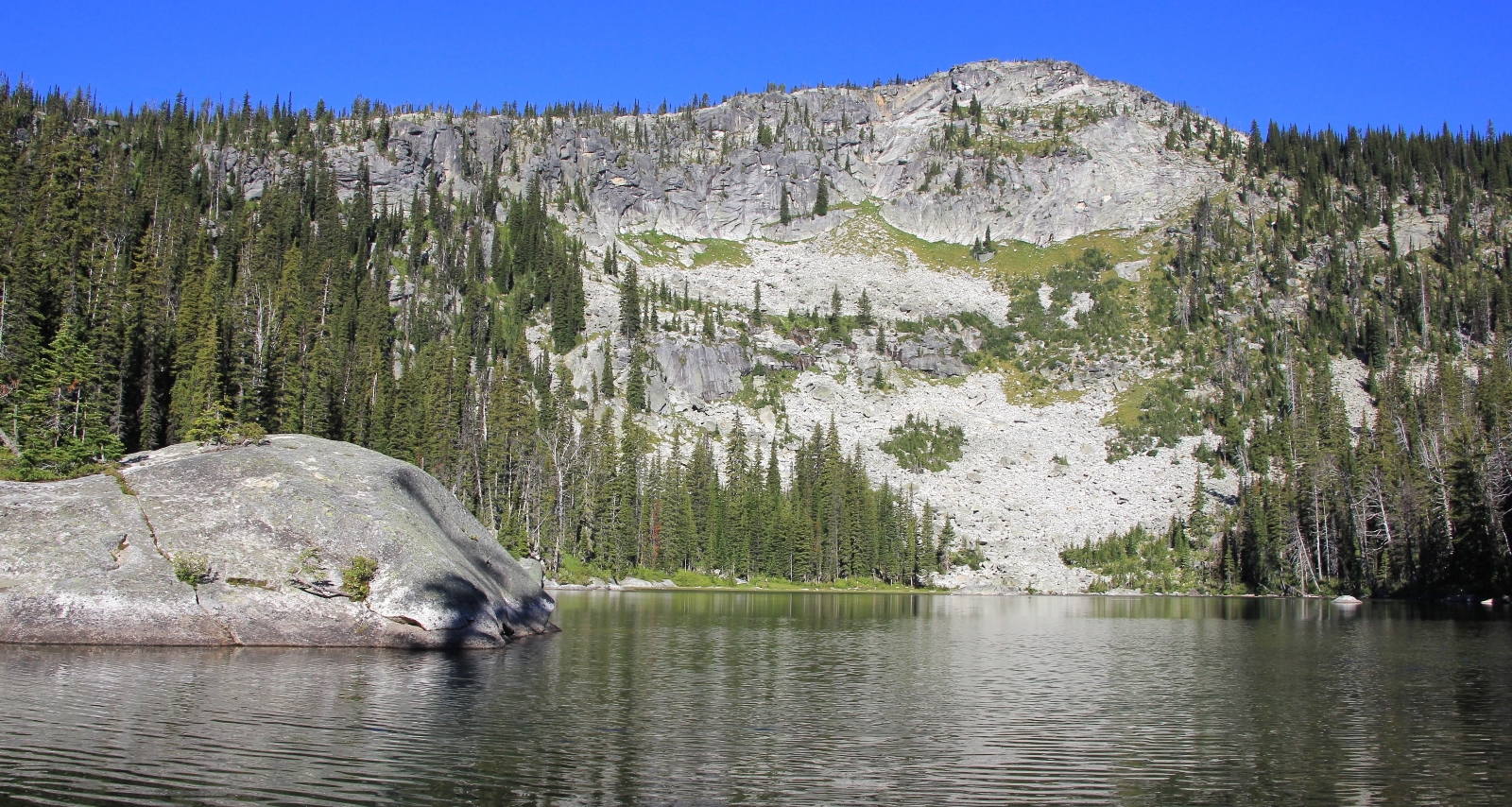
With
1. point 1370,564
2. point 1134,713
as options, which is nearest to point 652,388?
point 1370,564

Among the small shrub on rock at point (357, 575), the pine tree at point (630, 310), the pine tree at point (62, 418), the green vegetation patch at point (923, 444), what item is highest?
the pine tree at point (630, 310)

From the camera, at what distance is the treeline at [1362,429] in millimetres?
91188

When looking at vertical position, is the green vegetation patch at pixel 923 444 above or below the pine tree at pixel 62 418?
above

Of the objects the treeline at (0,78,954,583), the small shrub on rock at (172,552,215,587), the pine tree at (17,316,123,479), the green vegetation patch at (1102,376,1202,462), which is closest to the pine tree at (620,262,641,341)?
the treeline at (0,78,954,583)

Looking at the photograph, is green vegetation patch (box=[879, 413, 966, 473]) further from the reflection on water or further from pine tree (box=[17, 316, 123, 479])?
pine tree (box=[17, 316, 123, 479])

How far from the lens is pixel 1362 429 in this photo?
485 ft

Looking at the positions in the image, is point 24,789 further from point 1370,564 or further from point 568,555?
point 1370,564

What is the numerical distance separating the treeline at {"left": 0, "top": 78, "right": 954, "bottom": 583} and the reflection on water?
693 inches

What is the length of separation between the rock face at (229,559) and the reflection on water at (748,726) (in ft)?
3.64

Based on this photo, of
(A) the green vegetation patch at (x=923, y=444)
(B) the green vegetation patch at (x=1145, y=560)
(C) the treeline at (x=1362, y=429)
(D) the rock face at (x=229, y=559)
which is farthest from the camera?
(A) the green vegetation patch at (x=923, y=444)

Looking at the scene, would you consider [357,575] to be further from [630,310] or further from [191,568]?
[630,310]

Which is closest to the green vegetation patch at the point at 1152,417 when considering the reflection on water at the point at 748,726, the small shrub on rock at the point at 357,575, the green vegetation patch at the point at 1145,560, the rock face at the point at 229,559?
the green vegetation patch at the point at 1145,560

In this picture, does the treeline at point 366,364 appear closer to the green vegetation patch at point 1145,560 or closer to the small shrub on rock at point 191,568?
the small shrub on rock at point 191,568

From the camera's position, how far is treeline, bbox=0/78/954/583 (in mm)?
74500
